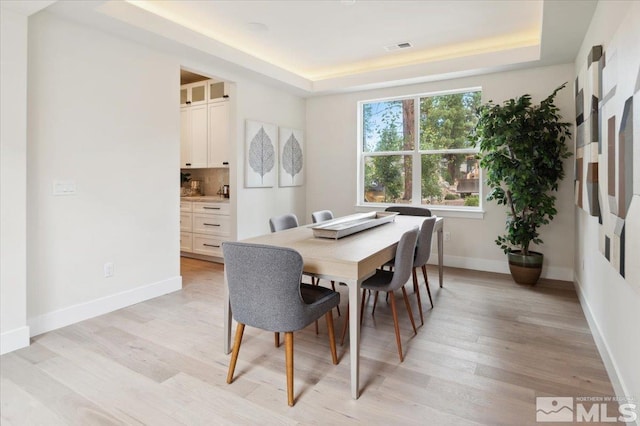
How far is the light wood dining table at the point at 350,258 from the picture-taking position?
1952mm

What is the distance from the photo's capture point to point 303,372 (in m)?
2.26

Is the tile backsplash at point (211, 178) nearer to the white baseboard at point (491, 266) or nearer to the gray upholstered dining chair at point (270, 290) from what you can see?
the white baseboard at point (491, 266)

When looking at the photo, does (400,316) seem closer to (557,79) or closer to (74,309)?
(74,309)

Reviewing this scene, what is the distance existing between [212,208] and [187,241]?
758 millimetres

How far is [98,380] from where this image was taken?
216 cm

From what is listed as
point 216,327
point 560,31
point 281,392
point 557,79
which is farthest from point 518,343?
point 557,79

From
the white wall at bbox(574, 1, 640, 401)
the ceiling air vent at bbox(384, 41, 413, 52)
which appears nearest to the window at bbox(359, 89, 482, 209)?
the ceiling air vent at bbox(384, 41, 413, 52)

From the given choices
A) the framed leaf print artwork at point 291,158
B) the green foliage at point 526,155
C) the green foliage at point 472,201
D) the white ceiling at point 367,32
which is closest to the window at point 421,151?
the green foliage at point 472,201

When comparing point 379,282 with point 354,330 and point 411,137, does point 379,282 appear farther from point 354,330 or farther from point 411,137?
point 411,137

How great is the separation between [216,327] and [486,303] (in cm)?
253

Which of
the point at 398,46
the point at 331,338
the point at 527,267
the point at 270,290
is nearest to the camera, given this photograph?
the point at 270,290

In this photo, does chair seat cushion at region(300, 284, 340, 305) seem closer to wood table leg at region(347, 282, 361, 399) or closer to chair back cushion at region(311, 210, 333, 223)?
wood table leg at region(347, 282, 361, 399)

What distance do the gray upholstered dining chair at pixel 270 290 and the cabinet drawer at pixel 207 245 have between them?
3194mm

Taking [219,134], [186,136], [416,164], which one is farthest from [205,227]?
[416,164]
